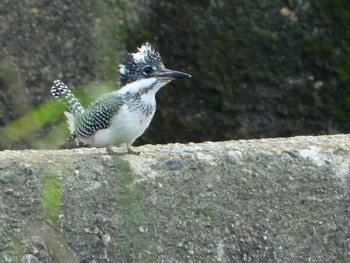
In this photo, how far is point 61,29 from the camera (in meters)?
7.02

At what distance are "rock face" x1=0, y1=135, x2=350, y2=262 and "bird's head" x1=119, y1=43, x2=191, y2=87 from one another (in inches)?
11.6

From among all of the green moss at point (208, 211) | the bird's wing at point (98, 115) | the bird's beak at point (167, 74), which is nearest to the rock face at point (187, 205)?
the green moss at point (208, 211)

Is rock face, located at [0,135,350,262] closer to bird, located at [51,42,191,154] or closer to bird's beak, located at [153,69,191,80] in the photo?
bird, located at [51,42,191,154]

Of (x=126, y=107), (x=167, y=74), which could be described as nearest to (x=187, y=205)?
(x=126, y=107)

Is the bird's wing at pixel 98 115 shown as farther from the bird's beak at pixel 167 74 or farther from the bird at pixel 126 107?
the bird's beak at pixel 167 74

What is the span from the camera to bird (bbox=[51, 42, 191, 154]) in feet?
16.5

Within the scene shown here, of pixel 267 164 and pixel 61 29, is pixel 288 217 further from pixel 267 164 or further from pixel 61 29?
pixel 61 29

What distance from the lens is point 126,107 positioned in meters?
5.05

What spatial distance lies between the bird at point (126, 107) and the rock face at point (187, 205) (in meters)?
0.10

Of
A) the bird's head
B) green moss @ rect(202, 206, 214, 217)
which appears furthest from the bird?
green moss @ rect(202, 206, 214, 217)

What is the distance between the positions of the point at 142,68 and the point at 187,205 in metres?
0.65

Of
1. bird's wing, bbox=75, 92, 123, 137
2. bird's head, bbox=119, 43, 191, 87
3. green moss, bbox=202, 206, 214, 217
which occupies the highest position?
bird's head, bbox=119, 43, 191, 87

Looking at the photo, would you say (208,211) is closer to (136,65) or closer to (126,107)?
(126,107)

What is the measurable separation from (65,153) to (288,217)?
0.87m
